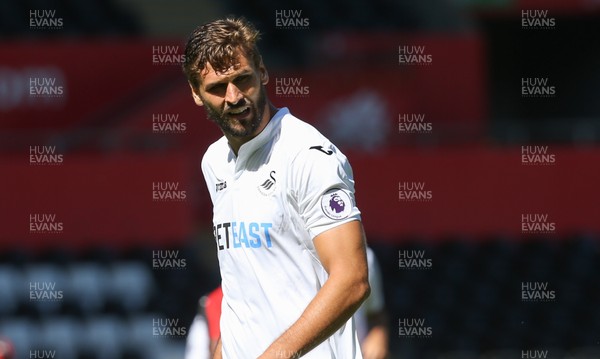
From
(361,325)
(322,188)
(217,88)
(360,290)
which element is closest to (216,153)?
(217,88)

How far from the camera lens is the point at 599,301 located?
41.0ft

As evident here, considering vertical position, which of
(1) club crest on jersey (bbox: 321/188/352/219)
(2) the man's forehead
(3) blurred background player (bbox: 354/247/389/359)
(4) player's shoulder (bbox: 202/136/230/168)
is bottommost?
(3) blurred background player (bbox: 354/247/389/359)

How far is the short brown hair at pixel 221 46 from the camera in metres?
3.38

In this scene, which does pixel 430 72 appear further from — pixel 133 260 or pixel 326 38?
pixel 133 260

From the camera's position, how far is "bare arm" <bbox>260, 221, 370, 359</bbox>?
3.23 meters

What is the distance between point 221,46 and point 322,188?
45 centimetres

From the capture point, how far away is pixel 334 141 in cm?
1287

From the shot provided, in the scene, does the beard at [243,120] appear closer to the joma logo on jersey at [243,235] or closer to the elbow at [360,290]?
the joma logo on jersey at [243,235]

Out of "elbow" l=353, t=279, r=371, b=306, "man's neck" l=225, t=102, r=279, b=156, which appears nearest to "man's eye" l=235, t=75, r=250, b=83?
"man's neck" l=225, t=102, r=279, b=156

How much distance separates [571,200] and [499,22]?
15.7ft

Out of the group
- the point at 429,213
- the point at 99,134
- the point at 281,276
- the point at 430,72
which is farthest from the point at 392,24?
the point at 281,276

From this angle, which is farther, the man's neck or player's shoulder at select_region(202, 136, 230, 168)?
player's shoulder at select_region(202, 136, 230, 168)

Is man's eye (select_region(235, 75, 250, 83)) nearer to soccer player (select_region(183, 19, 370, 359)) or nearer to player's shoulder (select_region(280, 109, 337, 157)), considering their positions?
soccer player (select_region(183, 19, 370, 359))

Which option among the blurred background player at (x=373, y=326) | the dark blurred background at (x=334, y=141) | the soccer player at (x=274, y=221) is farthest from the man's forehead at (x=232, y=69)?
the dark blurred background at (x=334, y=141)
